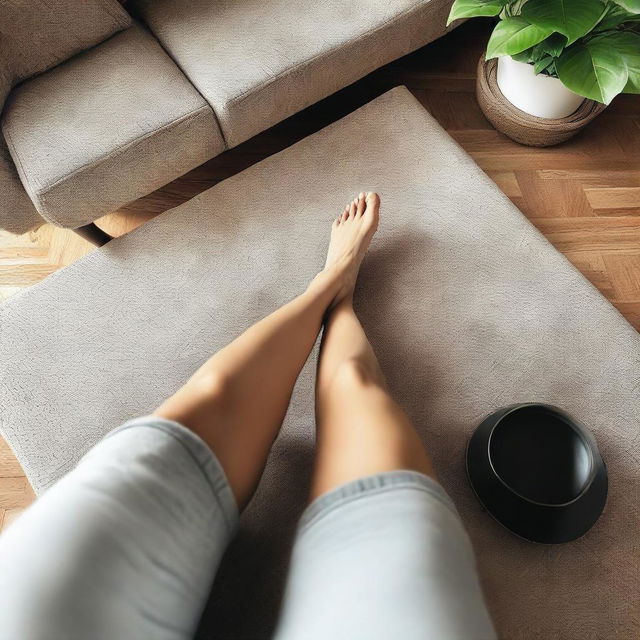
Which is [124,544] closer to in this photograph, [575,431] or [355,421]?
[355,421]

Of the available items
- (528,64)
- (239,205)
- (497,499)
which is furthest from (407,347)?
(528,64)

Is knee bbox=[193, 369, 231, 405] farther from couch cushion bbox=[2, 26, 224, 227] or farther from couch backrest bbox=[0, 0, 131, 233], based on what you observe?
couch backrest bbox=[0, 0, 131, 233]

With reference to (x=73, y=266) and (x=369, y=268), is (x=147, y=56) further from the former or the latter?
(x=369, y=268)

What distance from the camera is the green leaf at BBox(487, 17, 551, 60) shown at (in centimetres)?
92

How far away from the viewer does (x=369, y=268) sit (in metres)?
1.00

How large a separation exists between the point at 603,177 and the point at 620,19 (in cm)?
46

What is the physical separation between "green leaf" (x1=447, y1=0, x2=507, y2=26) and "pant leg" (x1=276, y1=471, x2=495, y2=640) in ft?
2.75

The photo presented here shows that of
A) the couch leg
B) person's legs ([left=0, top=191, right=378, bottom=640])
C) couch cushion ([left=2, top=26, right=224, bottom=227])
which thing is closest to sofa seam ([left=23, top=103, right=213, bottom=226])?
couch cushion ([left=2, top=26, right=224, bottom=227])

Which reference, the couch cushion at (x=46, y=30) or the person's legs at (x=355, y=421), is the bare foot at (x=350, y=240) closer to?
the person's legs at (x=355, y=421)

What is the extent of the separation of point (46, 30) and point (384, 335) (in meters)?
0.89

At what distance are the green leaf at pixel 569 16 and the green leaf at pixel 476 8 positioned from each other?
66 mm

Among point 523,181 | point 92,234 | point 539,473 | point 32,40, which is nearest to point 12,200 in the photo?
point 92,234

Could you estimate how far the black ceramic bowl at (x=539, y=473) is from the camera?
71cm

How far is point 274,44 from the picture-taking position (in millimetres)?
1090
